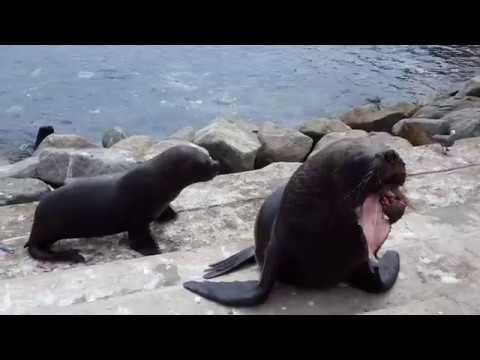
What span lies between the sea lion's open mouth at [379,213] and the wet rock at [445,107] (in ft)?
24.4

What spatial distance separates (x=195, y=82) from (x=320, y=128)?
4.68 m

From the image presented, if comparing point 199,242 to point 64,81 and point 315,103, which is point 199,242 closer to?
point 315,103

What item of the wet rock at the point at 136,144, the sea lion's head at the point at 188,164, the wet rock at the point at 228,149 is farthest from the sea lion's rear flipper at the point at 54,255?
the wet rock at the point at 136,144

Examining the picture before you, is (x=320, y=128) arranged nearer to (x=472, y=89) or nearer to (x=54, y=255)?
(x=472, y=89)

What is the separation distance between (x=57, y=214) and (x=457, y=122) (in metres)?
5.65

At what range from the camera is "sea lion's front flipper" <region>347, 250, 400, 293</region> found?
3.21 m

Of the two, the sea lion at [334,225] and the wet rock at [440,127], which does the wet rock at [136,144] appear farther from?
the sea lion at [334,225]

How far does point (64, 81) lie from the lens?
13.2 meters

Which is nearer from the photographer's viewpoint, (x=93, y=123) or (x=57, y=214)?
(x=57, y=214)

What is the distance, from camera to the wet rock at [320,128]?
30.7ft

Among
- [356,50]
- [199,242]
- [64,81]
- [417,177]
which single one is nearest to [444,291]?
[199,242]

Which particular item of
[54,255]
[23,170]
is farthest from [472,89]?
[54,255]

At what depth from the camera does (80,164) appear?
6.35 meters

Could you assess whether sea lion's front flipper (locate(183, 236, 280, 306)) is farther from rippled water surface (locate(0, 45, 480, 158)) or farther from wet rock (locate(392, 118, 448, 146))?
rippled water surface (locate(0, 45, 480, 158))
